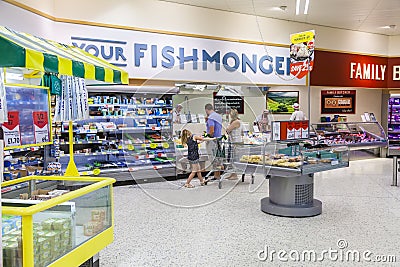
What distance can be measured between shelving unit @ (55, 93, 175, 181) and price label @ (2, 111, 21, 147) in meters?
2.91

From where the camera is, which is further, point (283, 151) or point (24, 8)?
point (24, 8)

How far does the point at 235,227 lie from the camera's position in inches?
211

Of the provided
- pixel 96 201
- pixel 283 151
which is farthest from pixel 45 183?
pixel 283 151

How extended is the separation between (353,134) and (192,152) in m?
5.63

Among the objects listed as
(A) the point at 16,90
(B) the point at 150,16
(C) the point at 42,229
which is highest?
(B) the point at 150,16

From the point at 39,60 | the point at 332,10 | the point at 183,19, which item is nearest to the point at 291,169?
the point at 39,60

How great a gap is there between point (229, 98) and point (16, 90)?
6.07 meters

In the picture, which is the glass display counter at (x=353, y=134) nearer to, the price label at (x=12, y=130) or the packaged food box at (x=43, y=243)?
the price label at (x=12, y=130)

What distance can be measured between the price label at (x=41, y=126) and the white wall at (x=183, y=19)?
175 centimetres

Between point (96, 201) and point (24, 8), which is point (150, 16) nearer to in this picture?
point (24, 8)

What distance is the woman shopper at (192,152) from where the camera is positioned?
818 centimetres

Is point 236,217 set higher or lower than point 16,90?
lower

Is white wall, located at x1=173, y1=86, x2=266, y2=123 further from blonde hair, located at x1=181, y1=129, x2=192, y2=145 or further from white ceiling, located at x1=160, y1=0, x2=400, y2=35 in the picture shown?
white ceiling, located at x1=160, y1=0, x2=400, y2=35

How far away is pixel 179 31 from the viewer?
29.3ft
